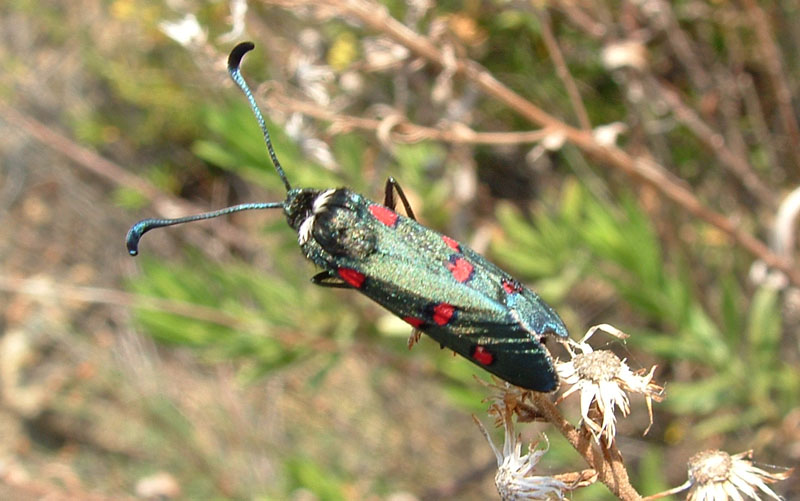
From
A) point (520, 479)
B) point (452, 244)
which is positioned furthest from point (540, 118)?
point (520, 479)

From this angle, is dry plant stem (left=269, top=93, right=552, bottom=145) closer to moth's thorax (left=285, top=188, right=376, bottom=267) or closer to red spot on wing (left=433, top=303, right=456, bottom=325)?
moth's thorax (left=285, top=188, right=376, bottom=267)

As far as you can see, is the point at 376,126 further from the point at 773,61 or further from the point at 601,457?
the point at 773,61

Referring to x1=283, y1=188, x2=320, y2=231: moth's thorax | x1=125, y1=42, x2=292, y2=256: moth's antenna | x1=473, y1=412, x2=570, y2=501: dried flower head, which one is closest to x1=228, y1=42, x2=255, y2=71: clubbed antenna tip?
x1=125, y1=42, x2=292, y2=256: moth's antenna

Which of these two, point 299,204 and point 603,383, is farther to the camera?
point 299,204

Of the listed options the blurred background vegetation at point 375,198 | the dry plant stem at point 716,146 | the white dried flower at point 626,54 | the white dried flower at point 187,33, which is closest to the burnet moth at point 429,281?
the blurred background vegetation at point 375,198

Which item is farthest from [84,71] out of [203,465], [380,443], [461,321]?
[461,321]

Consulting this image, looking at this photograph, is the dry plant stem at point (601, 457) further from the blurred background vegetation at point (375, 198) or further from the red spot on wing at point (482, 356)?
the blurred background vegetation at point (375, 198)
